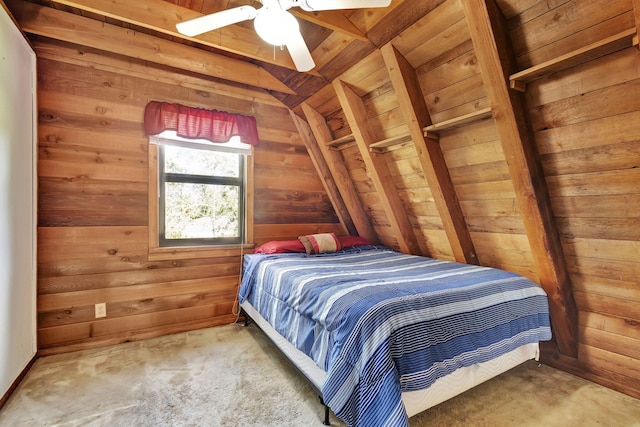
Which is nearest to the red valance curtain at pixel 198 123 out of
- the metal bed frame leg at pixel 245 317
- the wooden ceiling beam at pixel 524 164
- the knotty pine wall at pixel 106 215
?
the knotty pine wall at pixel 106 215

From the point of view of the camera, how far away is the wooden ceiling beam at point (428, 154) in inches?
82.3

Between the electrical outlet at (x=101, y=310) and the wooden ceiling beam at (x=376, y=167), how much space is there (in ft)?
8.11

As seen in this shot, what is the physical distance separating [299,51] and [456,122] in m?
1.07

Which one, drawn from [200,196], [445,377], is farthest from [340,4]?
[200,196]

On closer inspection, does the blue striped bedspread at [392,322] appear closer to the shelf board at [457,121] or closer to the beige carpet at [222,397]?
the beige carpet at [222,397]

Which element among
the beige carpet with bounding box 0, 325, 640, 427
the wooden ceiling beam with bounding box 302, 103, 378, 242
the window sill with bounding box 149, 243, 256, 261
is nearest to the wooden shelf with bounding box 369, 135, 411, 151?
the wooden ceiling beam with bounding box 302, 103, 378, 242

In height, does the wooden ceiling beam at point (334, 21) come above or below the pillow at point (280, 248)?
above

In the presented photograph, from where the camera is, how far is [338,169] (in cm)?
324

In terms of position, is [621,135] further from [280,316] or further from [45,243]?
[45,243]

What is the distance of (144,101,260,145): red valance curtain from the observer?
2.64 m

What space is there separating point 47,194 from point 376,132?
2614 mm

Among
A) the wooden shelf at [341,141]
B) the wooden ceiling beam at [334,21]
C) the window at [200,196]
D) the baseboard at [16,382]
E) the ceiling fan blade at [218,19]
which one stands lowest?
the baseboard at [16,382]

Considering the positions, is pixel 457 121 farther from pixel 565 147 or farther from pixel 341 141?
pixel 341 141

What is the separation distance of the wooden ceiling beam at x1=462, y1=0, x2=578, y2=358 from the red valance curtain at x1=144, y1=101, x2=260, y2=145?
2.07 meters
